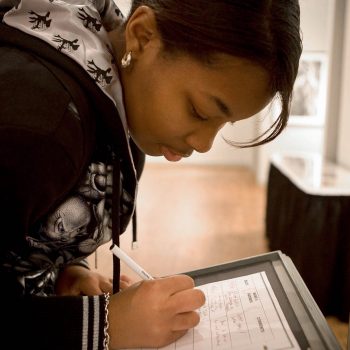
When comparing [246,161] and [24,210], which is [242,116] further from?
[246,161]

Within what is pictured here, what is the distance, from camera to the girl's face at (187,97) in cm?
51

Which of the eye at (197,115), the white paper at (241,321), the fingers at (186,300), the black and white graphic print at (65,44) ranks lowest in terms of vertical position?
the white paper at (241,321)

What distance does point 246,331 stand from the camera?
44 centimetres

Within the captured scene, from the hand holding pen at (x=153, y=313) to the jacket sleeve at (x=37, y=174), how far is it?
2 centimetres

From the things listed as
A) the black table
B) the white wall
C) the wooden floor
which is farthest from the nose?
the white wall

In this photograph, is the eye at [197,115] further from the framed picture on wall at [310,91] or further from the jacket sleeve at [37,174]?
the framed picture on wall at [310,91]

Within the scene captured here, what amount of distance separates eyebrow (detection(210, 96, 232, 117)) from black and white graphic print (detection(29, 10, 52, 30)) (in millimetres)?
200

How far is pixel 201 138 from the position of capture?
0.57 meters

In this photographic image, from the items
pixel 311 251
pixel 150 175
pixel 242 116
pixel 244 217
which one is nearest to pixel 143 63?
pixel 242 116

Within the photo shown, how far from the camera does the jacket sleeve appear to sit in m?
0.39

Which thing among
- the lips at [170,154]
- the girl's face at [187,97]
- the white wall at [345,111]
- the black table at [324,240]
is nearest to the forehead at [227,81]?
the girl's face at [187,97]

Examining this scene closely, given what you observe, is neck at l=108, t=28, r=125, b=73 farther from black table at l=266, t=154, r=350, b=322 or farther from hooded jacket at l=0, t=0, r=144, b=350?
black table at l=266, t=154, r=350, b=322

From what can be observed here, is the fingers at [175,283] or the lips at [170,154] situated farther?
the lips at [170,154]

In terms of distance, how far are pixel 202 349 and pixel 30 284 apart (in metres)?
0.24
